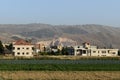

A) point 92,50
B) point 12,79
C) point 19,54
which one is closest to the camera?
point 12,79

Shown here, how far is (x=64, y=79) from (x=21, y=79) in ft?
9.98

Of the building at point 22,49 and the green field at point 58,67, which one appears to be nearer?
the green field at point 58,67

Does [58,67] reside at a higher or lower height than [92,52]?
higher

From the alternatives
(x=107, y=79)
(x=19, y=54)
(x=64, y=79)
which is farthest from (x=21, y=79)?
(x=19, y=54)

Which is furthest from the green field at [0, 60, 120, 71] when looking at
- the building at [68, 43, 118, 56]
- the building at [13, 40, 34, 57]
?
the building at [68, 43, 118, 56]

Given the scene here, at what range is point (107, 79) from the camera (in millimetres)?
27656

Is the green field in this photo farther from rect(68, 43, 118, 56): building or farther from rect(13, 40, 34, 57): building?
rect(68, 43, 118, 56): building

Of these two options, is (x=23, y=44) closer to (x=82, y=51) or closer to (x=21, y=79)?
(x=82, y=51)

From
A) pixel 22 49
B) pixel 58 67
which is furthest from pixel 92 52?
pixel 58 67

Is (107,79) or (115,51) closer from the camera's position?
(107,79)

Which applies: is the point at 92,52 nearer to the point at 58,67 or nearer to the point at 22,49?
the point at 22,49

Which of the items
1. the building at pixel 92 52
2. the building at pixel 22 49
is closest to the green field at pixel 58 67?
the building at pixel 22 49

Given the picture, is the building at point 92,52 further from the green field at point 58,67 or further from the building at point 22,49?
the green field at point 58,67

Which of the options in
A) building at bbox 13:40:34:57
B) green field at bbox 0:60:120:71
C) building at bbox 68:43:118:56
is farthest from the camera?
building at bbox 68:43:118:56
